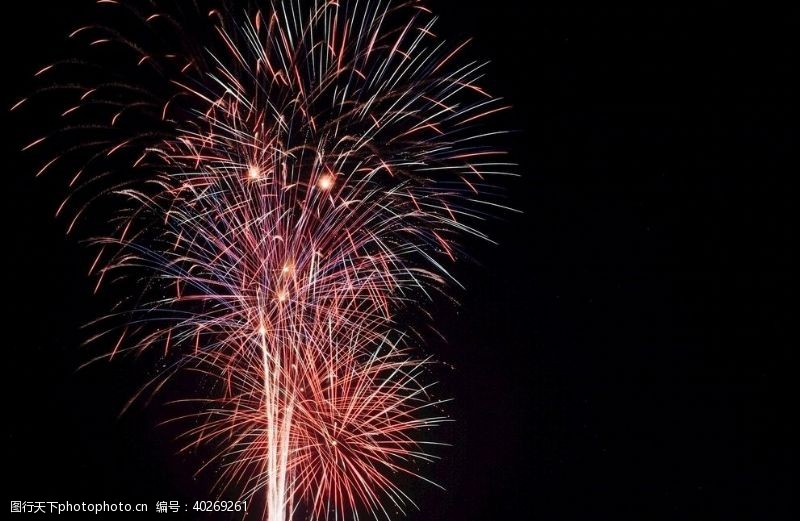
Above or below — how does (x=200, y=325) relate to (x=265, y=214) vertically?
below

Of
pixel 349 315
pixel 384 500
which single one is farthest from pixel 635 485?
pixel 349 315

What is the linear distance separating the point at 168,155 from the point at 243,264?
4.11 feet

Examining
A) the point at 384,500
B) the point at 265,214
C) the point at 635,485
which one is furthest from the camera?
the point at 635,485

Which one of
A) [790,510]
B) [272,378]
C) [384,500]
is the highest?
[272,378]

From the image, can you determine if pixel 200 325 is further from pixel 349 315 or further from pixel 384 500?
pixel 384 500

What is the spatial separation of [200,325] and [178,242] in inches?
33.2

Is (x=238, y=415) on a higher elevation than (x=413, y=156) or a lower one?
lower

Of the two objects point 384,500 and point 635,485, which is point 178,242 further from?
point 635,485

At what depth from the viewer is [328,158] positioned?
23.3 feet

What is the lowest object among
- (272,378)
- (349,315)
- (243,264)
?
(272,378)

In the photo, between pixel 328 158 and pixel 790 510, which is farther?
pixel 790 510

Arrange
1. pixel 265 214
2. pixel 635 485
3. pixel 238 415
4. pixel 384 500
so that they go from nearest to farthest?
pixel 265 214
pixel 238 415
pixel 384 500
pixel 635 485

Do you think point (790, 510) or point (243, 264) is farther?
point (790, 510)

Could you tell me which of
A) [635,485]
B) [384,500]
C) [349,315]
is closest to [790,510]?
[635,485]
